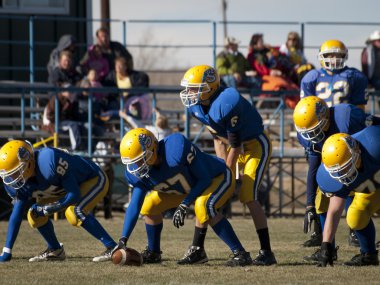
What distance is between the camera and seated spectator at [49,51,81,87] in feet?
51.3

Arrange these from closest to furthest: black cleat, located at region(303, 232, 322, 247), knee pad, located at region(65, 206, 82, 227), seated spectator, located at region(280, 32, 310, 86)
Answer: knee pad, located at region(65, 206, 82, 227) < black cleat, located at region(303, 232, 322, 247) < seated spectator, located at region(280, 32, 310, 86)

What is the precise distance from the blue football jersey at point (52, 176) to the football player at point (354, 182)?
2.36 metres

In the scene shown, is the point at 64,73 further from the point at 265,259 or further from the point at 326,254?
the point at 326,254

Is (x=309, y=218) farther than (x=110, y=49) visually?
No

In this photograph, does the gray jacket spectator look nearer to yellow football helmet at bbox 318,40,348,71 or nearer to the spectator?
the spectator

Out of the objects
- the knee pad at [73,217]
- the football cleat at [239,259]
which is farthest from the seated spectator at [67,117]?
the football cleat at [239,259]

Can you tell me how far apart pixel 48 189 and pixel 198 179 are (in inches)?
58.0

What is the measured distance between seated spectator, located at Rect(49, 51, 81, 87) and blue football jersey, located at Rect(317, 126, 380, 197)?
7.93 m

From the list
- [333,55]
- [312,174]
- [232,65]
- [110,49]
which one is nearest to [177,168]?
[312,174]

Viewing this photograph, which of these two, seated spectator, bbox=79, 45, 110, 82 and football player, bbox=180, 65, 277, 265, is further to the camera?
seated spectator, bbox=79, 45, 110, 82

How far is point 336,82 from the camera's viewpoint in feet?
35.1

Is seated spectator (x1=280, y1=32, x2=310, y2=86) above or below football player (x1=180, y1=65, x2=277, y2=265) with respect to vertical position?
above

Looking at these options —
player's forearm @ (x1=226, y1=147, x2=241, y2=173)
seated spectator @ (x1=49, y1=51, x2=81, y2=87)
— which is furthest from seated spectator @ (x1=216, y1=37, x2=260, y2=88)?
player's forearm @ (x1=226, y1=147, x2=241, y2=173)

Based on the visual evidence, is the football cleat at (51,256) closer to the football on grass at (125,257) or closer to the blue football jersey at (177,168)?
the football on grass at (125,257)
